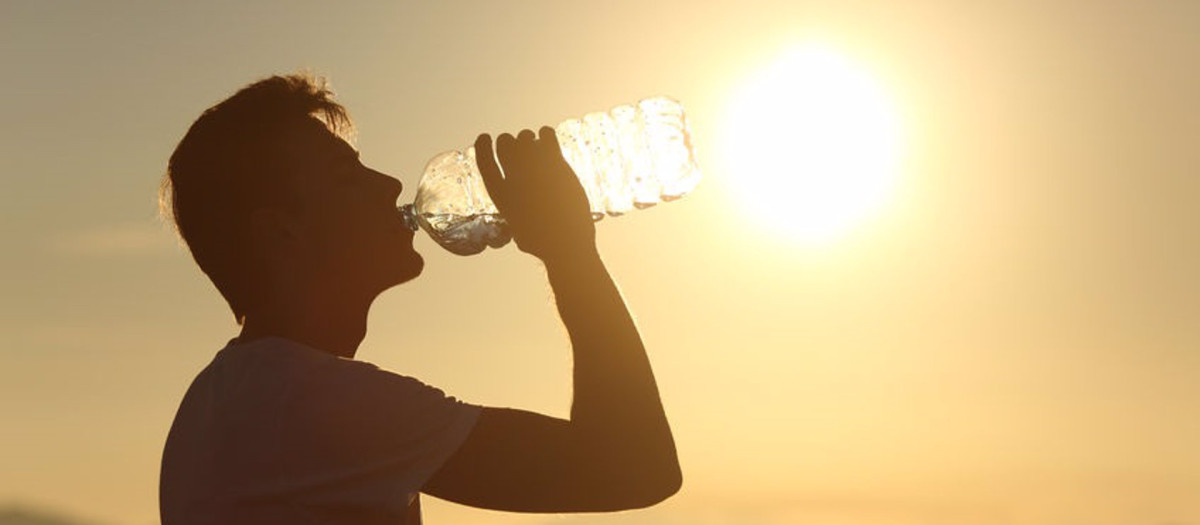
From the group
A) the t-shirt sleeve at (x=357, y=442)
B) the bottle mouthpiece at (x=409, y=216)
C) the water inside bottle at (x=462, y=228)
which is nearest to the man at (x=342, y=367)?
the t-shirt sleeve at (x=357, y=442)

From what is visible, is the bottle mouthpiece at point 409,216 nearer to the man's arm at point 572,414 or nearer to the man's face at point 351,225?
the man's face at point 351,225

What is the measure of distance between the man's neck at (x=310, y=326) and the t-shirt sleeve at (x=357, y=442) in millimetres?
368

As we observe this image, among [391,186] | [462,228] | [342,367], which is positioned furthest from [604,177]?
[342,367]

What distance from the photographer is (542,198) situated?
3.70 m

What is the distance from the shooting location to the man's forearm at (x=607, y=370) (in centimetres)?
351

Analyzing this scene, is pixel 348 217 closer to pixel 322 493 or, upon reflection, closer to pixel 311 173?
pixel 311 173

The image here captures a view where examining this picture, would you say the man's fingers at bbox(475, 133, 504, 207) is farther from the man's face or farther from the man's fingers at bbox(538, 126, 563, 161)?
the man's face

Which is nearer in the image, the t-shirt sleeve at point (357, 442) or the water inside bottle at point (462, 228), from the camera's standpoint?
the t-shirt sleeve at point (357, 442)

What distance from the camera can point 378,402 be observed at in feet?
10.8

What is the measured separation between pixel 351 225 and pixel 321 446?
0.70 m

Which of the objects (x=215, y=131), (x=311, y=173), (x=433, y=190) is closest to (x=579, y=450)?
(x=311, y=173)

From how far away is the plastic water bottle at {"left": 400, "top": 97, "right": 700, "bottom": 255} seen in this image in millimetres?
5535

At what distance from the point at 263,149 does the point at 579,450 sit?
1.09 metres

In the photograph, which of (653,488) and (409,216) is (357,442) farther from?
(409,216)
